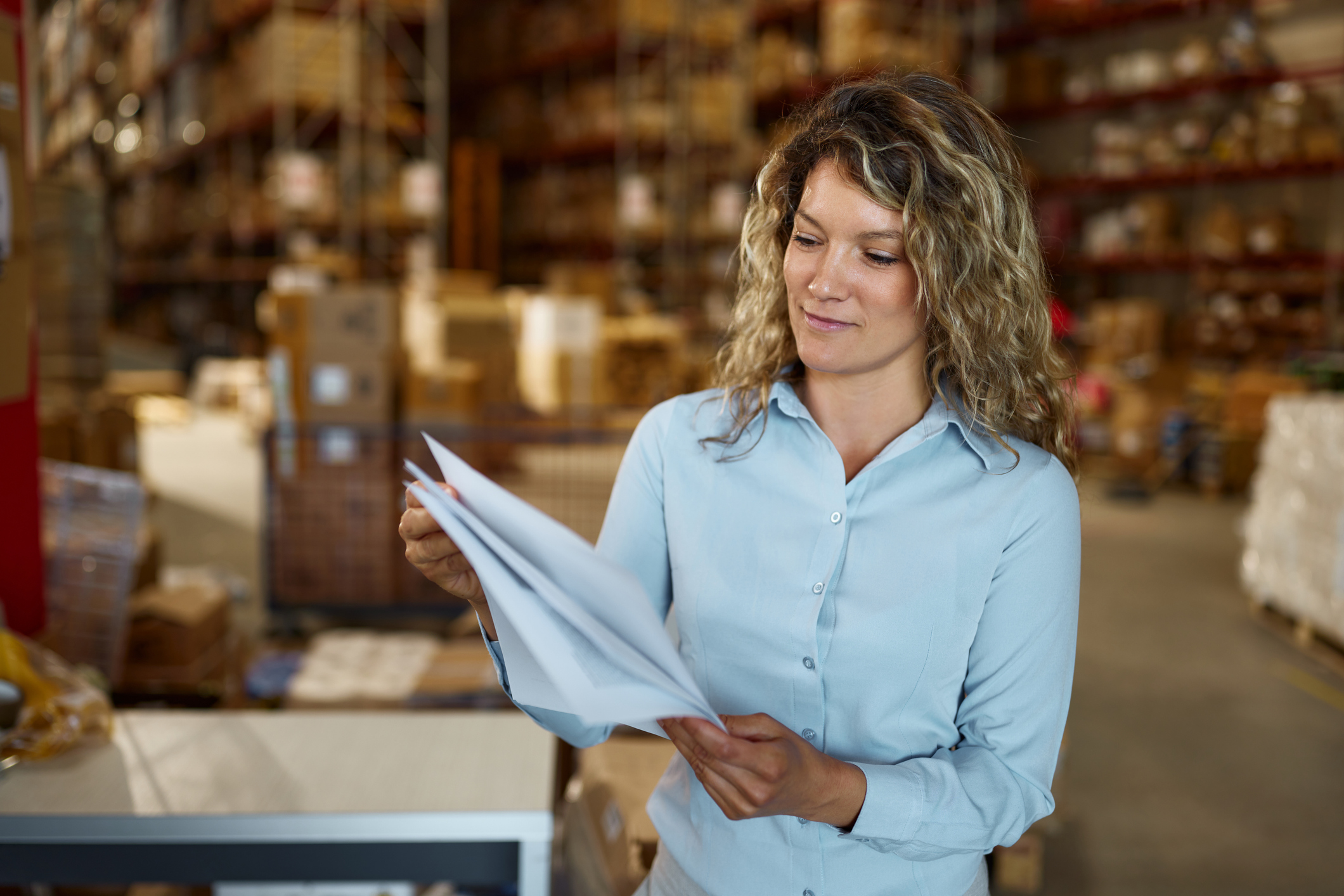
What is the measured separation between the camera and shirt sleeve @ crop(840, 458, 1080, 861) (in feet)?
3.72

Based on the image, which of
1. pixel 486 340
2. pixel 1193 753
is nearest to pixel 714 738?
pixel 1193 753

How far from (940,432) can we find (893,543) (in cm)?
14

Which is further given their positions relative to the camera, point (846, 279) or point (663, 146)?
point (663, 146)

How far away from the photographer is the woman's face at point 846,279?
117 cm

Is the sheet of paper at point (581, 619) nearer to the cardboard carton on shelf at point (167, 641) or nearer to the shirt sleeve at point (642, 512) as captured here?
the shirt sleeve at point (642, 512)

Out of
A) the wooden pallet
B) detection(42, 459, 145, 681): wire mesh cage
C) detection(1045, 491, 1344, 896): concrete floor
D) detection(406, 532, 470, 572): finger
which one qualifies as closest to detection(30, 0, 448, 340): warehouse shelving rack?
detection(42, 459, 145, 681): wire mesh cage

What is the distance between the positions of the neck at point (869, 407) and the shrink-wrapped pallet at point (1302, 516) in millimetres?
3562

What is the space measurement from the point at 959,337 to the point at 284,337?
3805mm

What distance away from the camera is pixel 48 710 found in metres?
1.52

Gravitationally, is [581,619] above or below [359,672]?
above

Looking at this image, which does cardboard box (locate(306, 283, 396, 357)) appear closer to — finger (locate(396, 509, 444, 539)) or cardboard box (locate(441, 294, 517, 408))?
cardboard box (locate(441, 294, 517, 408))

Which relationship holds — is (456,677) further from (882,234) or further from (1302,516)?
(1302,516)

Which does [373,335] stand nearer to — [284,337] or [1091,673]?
[284,337]

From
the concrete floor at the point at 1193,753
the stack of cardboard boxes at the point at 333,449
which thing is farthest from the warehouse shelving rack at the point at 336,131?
the concrete floor at the point at 1193,753
